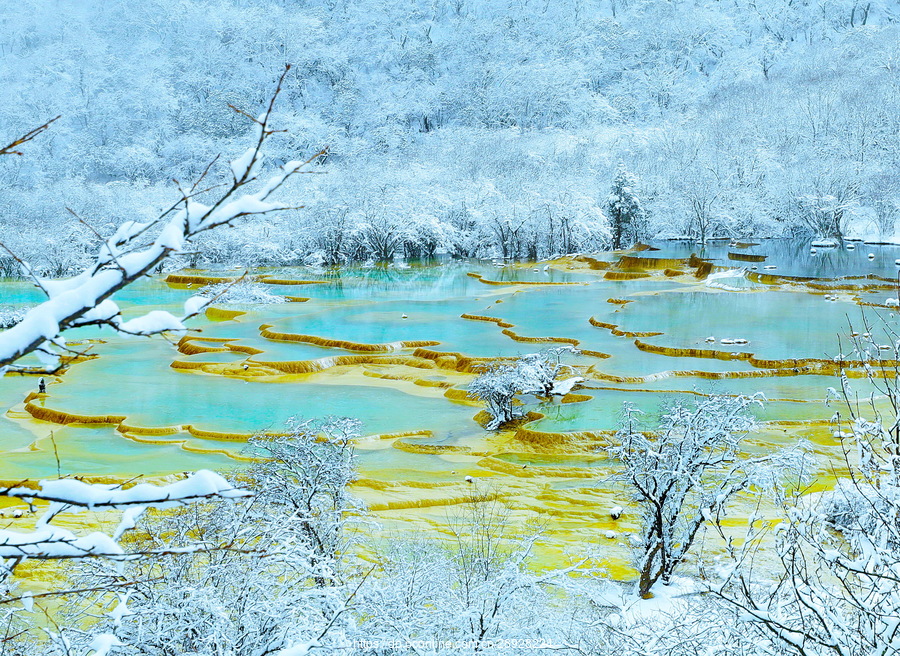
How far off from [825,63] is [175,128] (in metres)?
68.0

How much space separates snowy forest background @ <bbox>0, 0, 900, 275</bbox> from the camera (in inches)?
1858

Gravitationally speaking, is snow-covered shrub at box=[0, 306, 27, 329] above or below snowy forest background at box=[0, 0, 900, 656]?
below

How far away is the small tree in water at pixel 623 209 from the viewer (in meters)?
46.0

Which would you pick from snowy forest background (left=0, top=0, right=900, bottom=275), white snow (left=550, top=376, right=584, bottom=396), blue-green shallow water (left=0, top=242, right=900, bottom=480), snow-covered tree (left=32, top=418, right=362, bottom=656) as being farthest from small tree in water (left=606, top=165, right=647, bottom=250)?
snow-covered tree (left=32, top=418, right=362, bottom=656)

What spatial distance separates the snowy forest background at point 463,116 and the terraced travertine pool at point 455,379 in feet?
37.7

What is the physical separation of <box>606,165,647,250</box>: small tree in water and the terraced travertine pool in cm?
1215

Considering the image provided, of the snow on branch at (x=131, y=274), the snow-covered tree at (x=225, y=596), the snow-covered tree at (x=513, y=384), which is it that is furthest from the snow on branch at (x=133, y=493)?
the snow-covered tree at (x=513, y=384)

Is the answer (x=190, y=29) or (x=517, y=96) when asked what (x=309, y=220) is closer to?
(x=517, y=96)

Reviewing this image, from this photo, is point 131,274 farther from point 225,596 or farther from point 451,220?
point 451,220

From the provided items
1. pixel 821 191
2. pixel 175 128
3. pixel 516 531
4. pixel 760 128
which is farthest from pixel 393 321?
pixel 175 128

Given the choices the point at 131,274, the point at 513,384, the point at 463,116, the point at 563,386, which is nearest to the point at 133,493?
the point at 131,274

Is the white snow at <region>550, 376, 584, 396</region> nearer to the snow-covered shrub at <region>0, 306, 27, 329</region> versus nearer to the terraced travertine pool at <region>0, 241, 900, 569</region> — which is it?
the terraced travertine pool at <region>0, 241, 900, 569</region>

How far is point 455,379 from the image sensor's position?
63.2ft

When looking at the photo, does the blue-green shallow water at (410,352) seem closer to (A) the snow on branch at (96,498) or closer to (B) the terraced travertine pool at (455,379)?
(B) the terraced travertine pool at (455,379)
